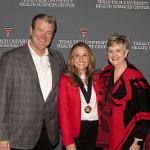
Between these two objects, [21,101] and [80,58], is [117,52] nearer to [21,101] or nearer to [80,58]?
[80,58]

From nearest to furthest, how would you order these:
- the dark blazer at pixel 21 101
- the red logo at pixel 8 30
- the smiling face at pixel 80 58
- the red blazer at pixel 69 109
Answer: the dark blazer at pixel 21 101, the red blazer at pixel 69 109, the smiling face at pixel 80 58, the red logo at pixel 8 30

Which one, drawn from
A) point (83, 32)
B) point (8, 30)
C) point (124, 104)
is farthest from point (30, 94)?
point (83, 32)

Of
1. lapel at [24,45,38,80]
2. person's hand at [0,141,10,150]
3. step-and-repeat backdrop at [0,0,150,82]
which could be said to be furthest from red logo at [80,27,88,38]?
person's hand at [0,141,10,150]

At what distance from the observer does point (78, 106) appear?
3115 mm

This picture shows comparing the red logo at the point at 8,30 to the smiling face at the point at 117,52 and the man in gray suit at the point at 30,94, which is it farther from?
the smiling face at the point at 117,52

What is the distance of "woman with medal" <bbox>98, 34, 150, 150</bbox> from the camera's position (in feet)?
9.89

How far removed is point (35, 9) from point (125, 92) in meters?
1.90

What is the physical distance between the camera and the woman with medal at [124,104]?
3.01 m

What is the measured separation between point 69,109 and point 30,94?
1.64 ft

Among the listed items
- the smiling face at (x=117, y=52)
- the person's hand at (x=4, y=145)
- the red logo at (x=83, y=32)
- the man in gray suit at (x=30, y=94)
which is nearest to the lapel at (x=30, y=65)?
the man in gray suit at (x=30, y=94)

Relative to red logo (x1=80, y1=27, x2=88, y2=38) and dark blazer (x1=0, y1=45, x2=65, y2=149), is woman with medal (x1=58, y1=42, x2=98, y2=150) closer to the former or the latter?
dark blazer (x1=0, y1=45, x2=65, y2=149)

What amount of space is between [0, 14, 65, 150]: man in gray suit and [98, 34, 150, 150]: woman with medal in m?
0.66

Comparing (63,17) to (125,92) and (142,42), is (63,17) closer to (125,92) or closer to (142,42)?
(142,42)

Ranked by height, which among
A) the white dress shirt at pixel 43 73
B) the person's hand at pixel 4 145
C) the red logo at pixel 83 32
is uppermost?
the red logo at pixel 83 32
